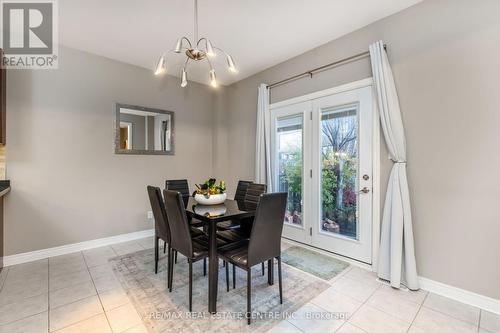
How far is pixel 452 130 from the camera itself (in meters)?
2.12

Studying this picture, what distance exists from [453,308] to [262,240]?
1727mm

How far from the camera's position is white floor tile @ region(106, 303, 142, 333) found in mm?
1746

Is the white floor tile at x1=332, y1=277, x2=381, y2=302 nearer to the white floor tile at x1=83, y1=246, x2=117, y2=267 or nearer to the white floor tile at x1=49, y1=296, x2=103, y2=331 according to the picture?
the white floor tile at x1=49, y1=296, x2=103, y2=331

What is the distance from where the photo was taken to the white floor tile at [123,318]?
175cm

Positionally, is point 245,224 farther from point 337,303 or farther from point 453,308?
point 453,308

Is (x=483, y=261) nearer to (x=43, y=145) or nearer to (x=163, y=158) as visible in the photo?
(x=163, y=158)

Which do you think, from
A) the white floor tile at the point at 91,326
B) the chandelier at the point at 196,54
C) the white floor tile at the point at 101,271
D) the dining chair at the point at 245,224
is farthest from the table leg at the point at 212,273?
the chandelier at the point at 196,54

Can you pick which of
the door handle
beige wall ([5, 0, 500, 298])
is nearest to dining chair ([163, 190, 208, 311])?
the door handle

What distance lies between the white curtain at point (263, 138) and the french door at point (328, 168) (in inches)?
4.1

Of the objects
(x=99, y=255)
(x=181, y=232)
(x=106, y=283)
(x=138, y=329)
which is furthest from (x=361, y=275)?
(x=99, y=255)

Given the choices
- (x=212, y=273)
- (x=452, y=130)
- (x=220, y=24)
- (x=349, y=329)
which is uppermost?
(x=220, y=24)

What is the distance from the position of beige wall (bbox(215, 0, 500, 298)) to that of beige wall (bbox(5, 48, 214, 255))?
3.40 meters

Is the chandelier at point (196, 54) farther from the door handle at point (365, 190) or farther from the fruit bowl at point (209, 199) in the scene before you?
the door handle at point (365, 190)

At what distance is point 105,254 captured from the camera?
3.11m
